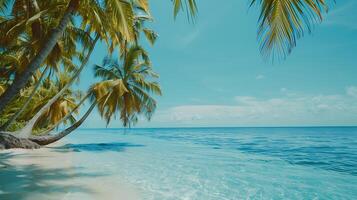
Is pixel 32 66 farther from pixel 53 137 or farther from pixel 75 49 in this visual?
pixel 53 137

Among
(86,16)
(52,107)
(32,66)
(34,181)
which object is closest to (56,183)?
(34,181)

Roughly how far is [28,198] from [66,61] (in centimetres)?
910

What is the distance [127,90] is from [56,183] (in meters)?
8.25

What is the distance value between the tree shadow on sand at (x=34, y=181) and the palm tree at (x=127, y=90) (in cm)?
579

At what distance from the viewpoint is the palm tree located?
12.9 metres

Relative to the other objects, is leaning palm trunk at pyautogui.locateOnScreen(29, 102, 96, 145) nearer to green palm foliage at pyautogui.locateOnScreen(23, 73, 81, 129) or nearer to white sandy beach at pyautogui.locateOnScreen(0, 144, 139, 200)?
green palm foliage at pyautogui.locateOnScreen(23, 73, 81, 129)

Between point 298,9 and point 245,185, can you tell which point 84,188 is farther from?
point 298,9

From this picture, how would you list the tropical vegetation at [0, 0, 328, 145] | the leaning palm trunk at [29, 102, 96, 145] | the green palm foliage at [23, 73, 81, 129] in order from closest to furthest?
the tropical vegetation at [0, 0, 328, 145]
the leaning palm trunk at [29, 102, 96, 145]
the green palm foliage at [23, 73, 81, 129]

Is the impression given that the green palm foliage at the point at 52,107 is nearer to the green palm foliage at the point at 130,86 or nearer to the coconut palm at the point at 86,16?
the green palm foliage at the point at 130,86

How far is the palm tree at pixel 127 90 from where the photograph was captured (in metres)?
12.9

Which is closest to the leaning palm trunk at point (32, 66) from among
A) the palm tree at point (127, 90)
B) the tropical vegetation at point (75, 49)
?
the tropical vegetation at point (75, 49)

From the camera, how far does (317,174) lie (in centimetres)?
826

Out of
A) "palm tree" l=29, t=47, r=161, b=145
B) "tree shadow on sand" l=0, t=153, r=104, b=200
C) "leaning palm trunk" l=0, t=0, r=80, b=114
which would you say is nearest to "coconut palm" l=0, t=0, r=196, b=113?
"leaning palm trunk" l=0, t=0, r=80, b=114

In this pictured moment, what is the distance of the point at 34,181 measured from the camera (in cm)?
540
